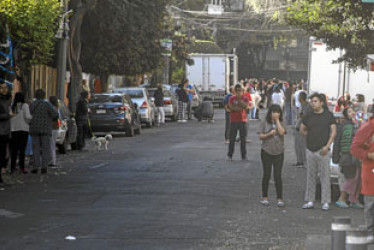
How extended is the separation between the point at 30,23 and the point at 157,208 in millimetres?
10104

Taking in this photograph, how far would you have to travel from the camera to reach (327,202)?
13.2 metres

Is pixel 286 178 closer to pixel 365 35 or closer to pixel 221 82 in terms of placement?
pixel 365 35

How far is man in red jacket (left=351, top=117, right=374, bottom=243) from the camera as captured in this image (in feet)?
31.0

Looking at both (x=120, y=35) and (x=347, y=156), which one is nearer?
(x=347, y=156)

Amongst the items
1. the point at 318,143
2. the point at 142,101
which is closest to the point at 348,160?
the point at 318,143

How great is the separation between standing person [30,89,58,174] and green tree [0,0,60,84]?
3.65 meters

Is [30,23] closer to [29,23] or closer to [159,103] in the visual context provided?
[29,23]

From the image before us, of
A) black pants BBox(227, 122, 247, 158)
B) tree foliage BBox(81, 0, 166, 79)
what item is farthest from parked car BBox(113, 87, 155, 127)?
black pants BBox(227, 122, 247, 158)

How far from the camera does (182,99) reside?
40.1 m

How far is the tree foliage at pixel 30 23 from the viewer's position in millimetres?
21516

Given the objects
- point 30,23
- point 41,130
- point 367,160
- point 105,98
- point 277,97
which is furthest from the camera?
point 277,97

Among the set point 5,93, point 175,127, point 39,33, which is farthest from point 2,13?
point 175,127

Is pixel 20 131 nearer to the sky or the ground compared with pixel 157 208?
nearer to the sky

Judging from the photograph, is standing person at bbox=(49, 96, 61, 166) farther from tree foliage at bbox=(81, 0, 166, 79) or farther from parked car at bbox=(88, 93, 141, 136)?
tree foliage at bbox=(81, 0, 166, 79)
